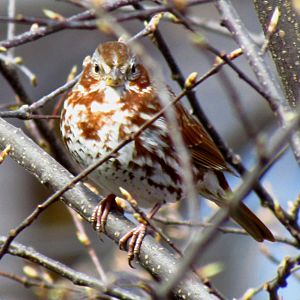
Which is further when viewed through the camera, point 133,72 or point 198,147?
point 198,147

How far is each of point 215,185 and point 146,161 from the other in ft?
2.37

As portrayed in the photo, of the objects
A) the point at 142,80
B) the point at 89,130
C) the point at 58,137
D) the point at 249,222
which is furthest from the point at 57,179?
the point at 58,137

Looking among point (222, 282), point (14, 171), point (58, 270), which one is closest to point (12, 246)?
point (58, 270)

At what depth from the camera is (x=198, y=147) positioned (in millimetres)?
4973

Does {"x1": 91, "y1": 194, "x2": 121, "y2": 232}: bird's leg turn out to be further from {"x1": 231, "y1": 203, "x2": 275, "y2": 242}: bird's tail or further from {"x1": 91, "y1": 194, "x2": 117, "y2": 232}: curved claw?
{"x1": 231, "y1": 203, "x2": 275, "y2": 242}: bird's tail

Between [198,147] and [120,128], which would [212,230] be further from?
[198,147]

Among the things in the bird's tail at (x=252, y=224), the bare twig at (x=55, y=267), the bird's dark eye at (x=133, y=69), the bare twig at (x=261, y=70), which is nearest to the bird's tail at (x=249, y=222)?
the bird's tail at (x=252, y=224)

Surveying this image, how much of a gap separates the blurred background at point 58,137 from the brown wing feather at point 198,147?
2.23 m

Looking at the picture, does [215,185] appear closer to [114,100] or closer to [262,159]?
[114,100]

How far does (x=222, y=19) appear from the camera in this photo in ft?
10.1

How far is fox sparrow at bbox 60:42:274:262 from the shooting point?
4.43 metres

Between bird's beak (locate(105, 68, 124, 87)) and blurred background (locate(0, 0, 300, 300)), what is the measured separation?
276 cm

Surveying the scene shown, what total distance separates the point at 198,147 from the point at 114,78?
74cm

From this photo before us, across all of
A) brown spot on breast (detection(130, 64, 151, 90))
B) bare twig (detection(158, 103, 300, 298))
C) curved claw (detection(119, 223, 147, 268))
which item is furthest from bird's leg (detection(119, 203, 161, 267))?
bare twig (detection(158, 103, 300, 298))
